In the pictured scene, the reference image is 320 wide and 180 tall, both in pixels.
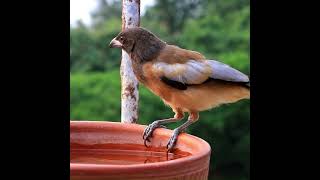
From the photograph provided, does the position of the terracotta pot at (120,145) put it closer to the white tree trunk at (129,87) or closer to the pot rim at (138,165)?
the pot rim at (138,165)

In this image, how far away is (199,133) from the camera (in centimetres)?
680

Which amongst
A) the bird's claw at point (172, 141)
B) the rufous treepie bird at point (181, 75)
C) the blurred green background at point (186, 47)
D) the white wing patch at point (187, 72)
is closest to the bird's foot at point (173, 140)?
the bird's claw at point (172, 141)

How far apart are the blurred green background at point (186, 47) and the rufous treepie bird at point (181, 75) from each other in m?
3.27

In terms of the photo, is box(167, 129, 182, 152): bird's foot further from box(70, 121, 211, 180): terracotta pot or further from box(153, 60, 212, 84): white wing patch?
box(153, 60, 212, 84): white wing patch

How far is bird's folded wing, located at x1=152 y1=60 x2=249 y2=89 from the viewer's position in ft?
9.02

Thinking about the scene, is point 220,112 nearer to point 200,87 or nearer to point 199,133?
point 199,133

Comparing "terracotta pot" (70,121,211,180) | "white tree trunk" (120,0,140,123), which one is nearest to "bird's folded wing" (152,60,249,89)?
"white tree trunk" (120,0,140,123)

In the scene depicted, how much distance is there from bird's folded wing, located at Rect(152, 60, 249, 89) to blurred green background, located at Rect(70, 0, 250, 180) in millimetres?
3390

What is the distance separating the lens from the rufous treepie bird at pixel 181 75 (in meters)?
2.76
